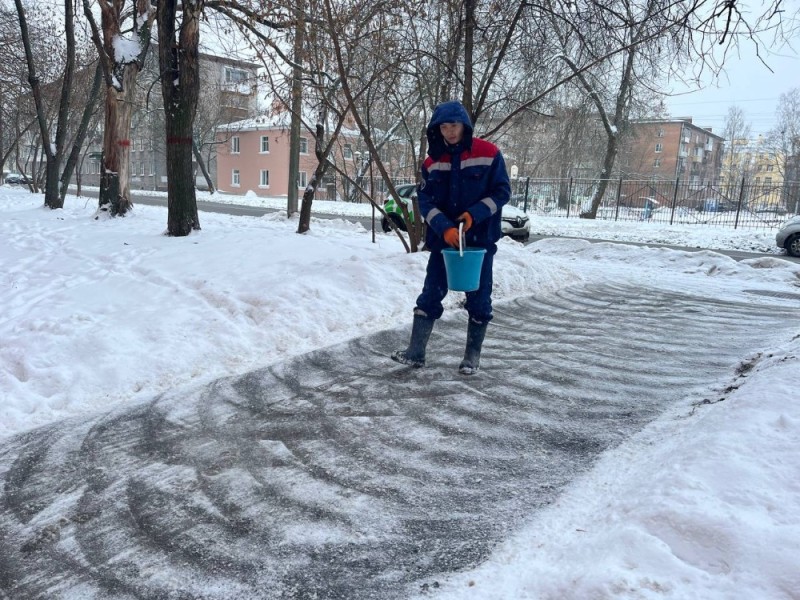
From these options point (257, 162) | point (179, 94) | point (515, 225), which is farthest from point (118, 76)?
point (257, 162)

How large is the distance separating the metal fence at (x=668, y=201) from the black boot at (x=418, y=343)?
21598mm

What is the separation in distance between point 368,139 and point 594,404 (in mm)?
4950

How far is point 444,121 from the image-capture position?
3918 mm

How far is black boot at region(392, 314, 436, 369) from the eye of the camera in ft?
14.1

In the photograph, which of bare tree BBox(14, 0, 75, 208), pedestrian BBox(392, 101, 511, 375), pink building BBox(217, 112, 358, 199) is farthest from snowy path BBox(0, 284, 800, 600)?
pink building BBox(217, 112, 358, 199)

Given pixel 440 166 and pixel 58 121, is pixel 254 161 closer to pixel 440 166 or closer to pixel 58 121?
pixel 58 121

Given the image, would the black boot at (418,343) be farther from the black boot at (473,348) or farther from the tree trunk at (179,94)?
the tree trunk at (179,94)

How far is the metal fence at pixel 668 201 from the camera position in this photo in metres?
22.2

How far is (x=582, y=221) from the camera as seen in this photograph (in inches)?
913

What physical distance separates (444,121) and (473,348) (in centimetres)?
159

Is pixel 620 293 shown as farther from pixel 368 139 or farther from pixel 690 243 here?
pixel 690 243

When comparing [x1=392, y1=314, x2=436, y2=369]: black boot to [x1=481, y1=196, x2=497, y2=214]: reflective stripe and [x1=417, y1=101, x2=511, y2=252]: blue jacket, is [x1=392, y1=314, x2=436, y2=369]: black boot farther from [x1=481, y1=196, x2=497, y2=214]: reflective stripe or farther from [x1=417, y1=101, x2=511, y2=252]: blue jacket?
[x1=481, y1=196, x2=497, y2=214]: reflective stripe

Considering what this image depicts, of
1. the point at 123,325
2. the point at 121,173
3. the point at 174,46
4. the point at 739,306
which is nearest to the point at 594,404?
the point at 123,325

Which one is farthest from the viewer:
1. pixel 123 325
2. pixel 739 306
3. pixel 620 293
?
pixel 620 293
